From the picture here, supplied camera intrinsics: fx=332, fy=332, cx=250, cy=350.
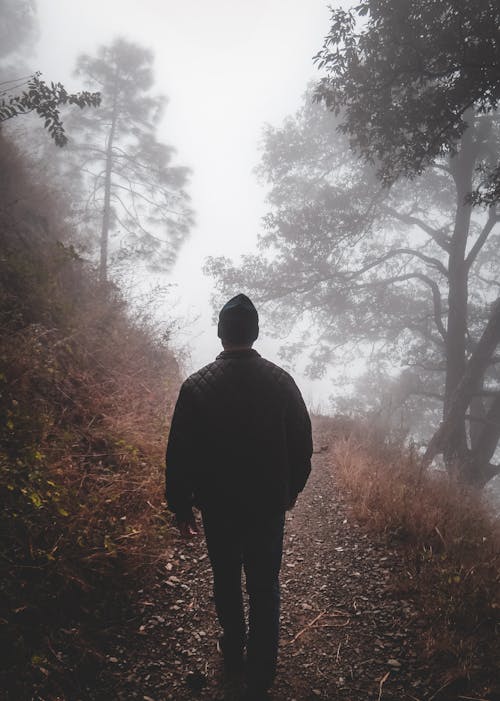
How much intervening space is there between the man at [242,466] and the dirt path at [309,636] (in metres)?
0.50

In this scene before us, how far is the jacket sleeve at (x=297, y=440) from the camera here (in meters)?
2.12

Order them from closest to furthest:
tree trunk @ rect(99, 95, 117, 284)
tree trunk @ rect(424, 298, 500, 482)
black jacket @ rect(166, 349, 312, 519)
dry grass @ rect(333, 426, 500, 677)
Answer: black jacket @ rect(166, 349, 312, 519), dry grass @ rect(333, 426, 500, 677), tree trunk @ rect(424, 298, 500, 482), tree trunk @ rect(99, 95, 117, 284)

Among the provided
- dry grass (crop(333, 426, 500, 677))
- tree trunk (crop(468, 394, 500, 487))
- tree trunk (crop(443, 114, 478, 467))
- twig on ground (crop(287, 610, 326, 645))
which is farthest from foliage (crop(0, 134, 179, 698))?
tree trunk (crop(468, 394, 500, 487))

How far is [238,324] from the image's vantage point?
2.08 meters

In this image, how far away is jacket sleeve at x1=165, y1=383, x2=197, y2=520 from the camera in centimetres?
205

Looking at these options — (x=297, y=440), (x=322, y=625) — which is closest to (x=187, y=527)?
(x=297, y=440)

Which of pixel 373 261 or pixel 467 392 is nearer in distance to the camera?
pixel 467 392

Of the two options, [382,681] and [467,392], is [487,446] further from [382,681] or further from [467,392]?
[382,681]

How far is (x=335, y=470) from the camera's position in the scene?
20.7 ft

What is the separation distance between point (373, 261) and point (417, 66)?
8466mm

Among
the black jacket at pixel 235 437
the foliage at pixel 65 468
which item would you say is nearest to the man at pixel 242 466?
the black jacket at pixel 235 437

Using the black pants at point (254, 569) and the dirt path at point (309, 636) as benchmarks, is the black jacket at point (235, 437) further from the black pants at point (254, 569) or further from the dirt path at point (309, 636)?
the dirt path at point (309, 636)

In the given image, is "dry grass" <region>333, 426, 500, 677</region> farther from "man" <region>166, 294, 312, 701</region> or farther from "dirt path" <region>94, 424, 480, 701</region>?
"man" <region>166, 294, 312, 701</region>

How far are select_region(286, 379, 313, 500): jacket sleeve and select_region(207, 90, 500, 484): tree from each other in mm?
9129
